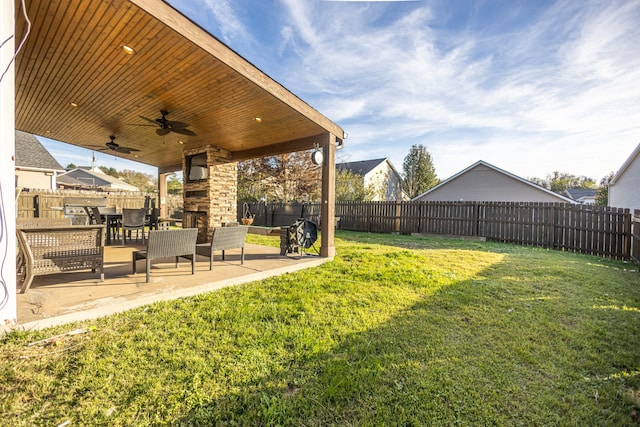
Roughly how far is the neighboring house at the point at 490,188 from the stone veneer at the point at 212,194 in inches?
571

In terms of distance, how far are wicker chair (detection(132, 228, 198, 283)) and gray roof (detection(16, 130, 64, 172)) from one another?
16876 millimetres


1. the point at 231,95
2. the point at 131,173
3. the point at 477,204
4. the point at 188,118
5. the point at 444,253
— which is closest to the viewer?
the point at 231,95

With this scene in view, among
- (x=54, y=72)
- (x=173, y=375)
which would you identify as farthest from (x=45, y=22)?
(x=173, y=375)

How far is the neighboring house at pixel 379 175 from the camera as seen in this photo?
23953 mm

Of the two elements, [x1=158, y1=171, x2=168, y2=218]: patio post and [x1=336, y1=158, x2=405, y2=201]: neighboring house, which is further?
[x1=336, y1=158, x2=405, y2=201]: neighboring house

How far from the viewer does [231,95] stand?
4.75 meters

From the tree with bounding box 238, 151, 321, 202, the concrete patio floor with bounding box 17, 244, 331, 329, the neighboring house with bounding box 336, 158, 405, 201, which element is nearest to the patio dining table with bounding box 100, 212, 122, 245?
the concrete patio floor with bounding box 17, 244, 331, 329

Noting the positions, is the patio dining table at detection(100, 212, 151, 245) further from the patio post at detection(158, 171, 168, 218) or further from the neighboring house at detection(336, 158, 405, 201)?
the neighboring house at detection(336, 158, 405, 201)

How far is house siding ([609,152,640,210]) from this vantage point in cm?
1030

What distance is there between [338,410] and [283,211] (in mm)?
13914

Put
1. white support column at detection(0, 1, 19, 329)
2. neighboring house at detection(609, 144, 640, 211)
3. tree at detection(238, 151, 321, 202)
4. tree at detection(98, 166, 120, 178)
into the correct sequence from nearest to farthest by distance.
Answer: white support column at detection(0, 1, 19, 329) → neighboring house at detection(609, 144, 640, 211) → tree at detection(238, 151, 321, 202) → tree at detection(98, 166, 120, 178)

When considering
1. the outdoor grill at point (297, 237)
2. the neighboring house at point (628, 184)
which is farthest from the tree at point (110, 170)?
the neighboring house at point (628, 184)

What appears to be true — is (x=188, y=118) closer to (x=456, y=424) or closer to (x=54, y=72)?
(x=54, y=72)

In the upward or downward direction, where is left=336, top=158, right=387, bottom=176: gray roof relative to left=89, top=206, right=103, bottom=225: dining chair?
upward
